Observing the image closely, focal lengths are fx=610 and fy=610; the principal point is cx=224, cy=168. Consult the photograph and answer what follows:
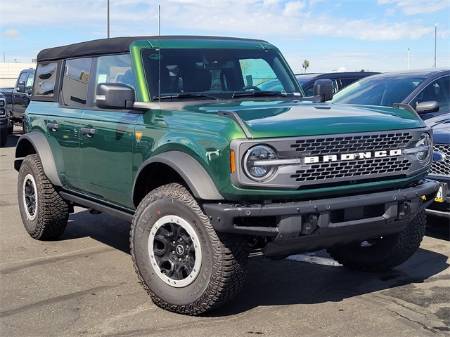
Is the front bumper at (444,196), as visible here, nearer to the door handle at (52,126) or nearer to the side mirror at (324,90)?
the side mirror at (324,90)

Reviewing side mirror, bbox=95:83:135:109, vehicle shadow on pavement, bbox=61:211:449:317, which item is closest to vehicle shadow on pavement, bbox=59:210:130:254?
vehicle shadow on pavement, bbox=61:211:449:317

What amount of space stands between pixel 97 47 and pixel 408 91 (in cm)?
395

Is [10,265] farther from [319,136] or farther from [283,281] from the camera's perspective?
[319,136]

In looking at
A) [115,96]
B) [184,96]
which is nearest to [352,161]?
[184,96]

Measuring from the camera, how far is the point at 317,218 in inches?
145

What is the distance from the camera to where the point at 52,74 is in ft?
20.5

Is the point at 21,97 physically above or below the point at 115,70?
below

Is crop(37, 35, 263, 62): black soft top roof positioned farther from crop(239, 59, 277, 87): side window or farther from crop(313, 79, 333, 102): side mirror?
crop(313, 79, 333, 102): side mirror

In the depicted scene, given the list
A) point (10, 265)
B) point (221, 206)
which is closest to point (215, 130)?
point (221, 206)

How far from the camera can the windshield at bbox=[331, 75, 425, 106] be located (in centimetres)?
745

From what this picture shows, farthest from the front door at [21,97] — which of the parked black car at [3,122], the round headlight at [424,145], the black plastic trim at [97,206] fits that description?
the round headlight at [424,145]

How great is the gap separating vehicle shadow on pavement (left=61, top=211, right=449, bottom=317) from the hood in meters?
1.31

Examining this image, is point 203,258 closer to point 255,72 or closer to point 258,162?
point 258,162

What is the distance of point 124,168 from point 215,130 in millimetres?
1153
